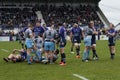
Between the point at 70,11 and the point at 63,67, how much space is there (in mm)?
50026

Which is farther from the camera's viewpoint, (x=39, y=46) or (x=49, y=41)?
(x=39, y=46)

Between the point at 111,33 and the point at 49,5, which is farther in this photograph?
the point at 49,5

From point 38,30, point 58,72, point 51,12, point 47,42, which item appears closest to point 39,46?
point 38,30

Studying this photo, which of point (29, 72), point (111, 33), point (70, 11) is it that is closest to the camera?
point (29, 72)

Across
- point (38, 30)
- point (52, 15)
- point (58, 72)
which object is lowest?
point (58, 72)

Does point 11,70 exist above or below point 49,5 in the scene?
below

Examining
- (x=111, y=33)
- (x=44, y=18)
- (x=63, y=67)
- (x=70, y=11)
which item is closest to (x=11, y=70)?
(x=63, y=67)

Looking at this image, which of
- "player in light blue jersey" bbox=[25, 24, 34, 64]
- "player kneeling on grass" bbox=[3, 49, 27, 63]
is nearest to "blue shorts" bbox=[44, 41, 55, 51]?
"player in light blue jersey" bbox=[25, 24, 34, 64]

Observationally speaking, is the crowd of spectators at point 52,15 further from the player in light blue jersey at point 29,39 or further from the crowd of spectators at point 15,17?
the player in light blue jersey at point 29,39

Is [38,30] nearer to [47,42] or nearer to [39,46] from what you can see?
[39,46]

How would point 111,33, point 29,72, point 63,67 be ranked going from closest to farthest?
point 29,72 → point 63,67 → point 111,33

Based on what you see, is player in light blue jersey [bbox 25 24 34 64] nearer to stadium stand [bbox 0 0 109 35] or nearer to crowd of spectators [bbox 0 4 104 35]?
crowd of spectators [bbox 0 4 104 35]

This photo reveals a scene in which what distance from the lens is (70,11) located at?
2640 inches

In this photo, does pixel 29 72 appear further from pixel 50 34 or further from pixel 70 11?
pixel 70 11
